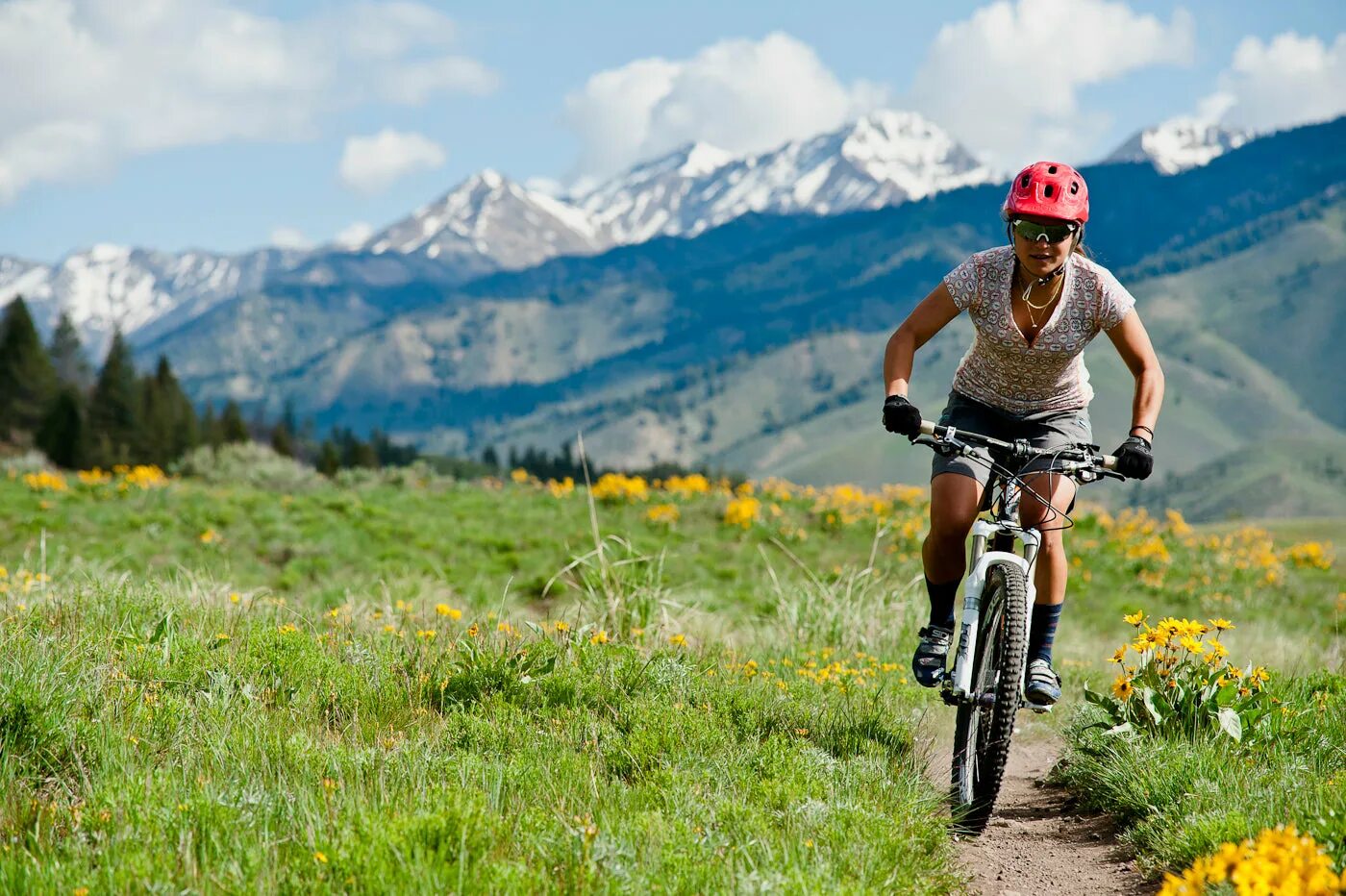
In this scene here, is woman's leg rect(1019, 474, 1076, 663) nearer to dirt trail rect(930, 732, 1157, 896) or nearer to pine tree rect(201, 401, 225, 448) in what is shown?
dirt trail rect(930, 732, 1157, 896)

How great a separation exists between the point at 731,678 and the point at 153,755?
9.05 feet

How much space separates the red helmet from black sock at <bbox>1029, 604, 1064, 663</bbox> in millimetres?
1779

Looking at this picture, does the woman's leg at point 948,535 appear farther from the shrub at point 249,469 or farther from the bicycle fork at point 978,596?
the shrub at point 249,469

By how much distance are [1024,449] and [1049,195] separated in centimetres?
111

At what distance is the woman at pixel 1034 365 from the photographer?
4.81 meters

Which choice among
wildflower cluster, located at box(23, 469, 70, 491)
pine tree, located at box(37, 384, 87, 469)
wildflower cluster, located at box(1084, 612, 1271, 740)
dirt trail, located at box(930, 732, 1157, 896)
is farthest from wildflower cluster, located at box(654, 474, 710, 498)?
pine tree, located at box(37, 384, 87, 469)

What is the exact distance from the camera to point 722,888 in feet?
10.6

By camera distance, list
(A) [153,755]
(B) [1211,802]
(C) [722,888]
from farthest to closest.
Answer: (B) [1211,802], (A) [153,755], (C) [722,888]

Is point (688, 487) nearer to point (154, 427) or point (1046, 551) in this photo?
point (1046, 551)

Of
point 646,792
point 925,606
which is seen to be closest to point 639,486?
point 925,606

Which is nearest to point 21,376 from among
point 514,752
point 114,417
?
point 114,417

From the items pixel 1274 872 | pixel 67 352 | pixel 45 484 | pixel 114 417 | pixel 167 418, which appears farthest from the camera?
pixel 67 352

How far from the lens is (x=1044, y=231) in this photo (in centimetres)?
479

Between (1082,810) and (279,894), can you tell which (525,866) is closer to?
(279,894)
